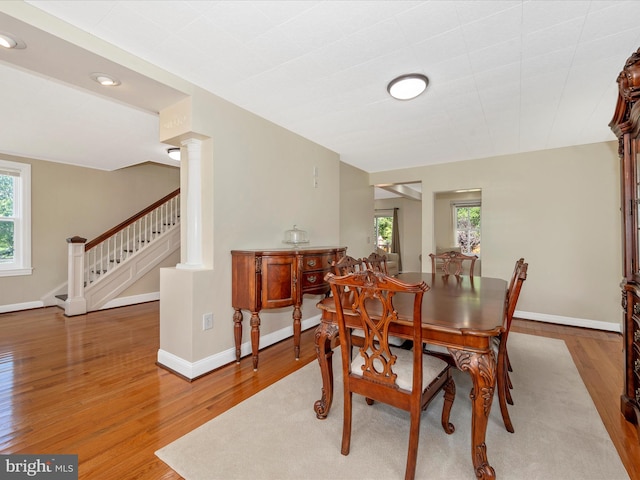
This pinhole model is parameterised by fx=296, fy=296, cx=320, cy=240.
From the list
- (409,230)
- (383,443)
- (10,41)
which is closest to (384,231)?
(409,230)

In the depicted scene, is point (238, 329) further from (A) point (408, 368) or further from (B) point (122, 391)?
(A) point (408, 368)

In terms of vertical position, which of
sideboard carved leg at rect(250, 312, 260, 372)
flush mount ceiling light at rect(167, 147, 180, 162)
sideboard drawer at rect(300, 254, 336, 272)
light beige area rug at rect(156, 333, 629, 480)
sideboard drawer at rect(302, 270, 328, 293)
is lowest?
light beige area rug at rect(156, 333, 629, 480)

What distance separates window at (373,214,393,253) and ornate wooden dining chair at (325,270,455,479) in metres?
8.28

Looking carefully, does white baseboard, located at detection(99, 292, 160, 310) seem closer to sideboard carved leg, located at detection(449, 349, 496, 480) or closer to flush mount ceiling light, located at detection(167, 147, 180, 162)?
flush mount ceiling light, located at detection(167, 147, 180, 162)

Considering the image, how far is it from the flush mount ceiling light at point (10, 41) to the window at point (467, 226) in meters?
7.76

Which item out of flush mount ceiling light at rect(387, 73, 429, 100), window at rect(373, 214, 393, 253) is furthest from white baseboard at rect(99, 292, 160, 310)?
window at rect(373, 214, 393, 253)

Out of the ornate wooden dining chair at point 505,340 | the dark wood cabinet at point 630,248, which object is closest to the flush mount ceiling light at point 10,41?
the ornate wooden dining chair at point 505,340

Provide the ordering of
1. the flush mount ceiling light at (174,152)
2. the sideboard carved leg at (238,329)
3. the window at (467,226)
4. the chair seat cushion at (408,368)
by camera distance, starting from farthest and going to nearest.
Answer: the window at (467,226)
the flush mount ceiling light at (174,152)
the sideboard carved leg at (238,329)
the chair seat cushion at (408,368)

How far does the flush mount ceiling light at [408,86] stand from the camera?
7.39 ft

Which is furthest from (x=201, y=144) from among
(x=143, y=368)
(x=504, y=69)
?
(x=504, y=69)

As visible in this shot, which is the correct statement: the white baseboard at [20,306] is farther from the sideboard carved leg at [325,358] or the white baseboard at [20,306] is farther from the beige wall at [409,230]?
the beige wall at [409,230]

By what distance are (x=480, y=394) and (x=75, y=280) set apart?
17.1 ft

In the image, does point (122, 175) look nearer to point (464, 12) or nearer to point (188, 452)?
point (188, 452)

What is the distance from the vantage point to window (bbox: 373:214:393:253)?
9789mm
